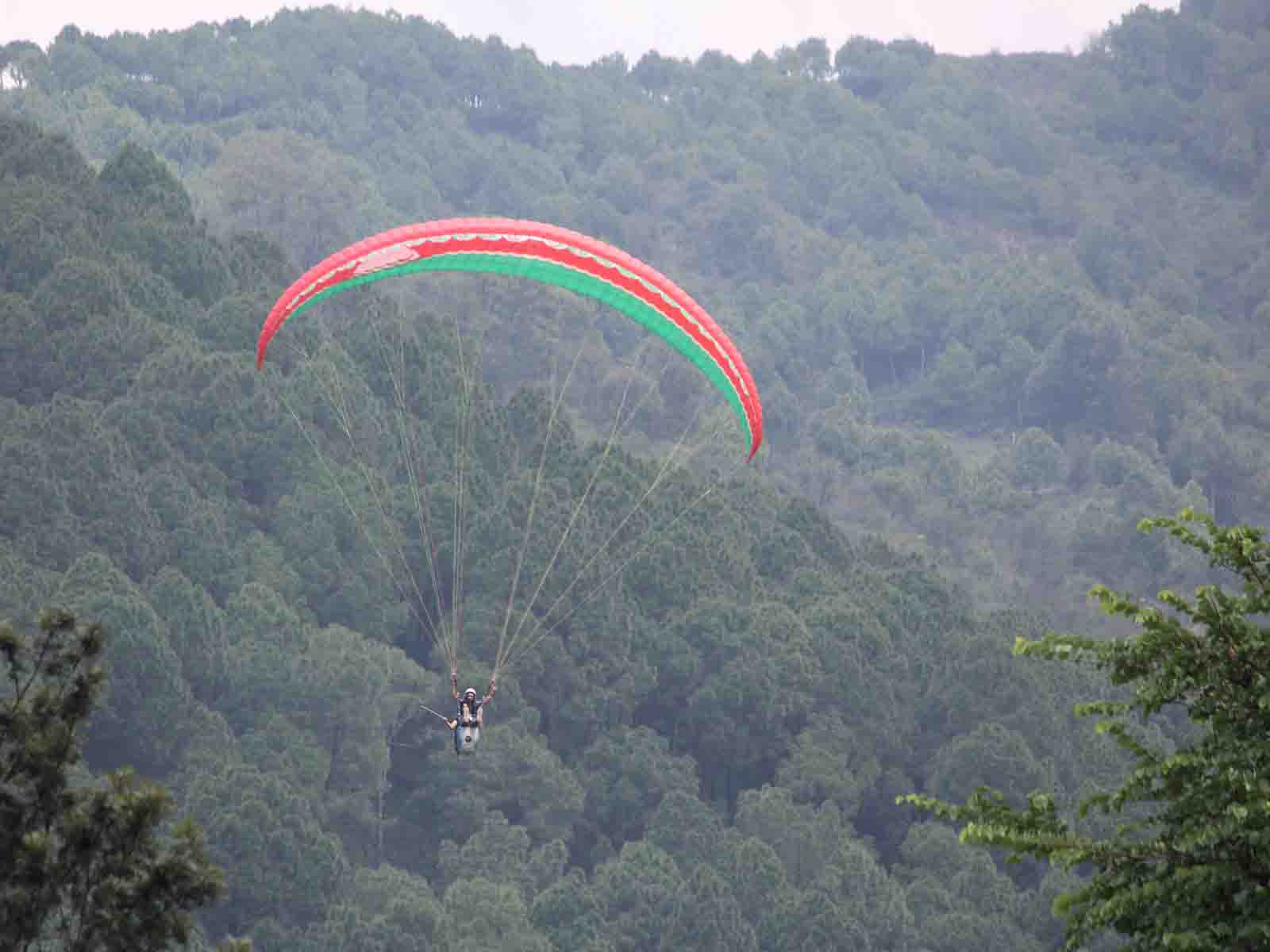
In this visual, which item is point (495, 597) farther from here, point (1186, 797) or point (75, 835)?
point (1186, 797)

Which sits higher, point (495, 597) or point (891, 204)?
point (891, 204)

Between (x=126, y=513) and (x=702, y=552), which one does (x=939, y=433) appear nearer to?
(x=702, y=552)

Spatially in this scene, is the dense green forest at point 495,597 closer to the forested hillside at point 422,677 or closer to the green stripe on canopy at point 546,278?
the forested hillside at point 422,677

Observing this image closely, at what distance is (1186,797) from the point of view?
15.5 metres

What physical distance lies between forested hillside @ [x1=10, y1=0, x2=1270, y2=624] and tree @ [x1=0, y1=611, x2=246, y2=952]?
7952 cm

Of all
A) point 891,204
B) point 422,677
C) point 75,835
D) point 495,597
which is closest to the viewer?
point 75,835

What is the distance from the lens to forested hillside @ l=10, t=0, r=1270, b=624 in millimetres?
111438

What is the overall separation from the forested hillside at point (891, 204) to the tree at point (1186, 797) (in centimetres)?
7979

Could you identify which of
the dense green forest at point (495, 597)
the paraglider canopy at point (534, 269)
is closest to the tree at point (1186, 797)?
the paraglider canopy at point (534, 269)

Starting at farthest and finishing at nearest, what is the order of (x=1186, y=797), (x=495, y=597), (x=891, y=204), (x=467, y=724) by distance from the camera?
(x=891, y=204) < (x=495, y=597) < (x=467, y=724) < (x=1186, y=797)

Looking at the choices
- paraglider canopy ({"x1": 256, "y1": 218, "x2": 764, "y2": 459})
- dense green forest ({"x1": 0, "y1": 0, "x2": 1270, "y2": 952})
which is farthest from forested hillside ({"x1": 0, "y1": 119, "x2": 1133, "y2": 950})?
paraglider canopy ({"x1": 256, "y1": 218, "x2": 764, "y2": 459})

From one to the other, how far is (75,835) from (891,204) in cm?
14968

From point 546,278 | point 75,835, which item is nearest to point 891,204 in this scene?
point 546,278

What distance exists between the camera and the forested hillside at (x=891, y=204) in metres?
111
